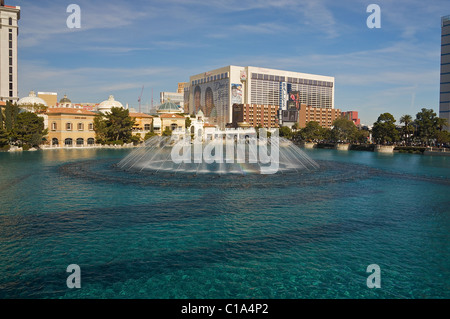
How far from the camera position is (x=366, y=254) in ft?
52.6

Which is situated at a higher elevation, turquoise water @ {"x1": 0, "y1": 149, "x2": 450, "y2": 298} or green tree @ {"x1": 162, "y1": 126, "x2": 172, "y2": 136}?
green tree @ {"x1": 162, "y1": 126, "x2": 172, "y2": 136}

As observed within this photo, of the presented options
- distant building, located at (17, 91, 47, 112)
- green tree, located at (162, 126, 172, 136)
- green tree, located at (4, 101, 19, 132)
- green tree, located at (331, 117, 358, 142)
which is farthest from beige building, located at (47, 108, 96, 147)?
green tree, located at (331, 117, 358, 142)

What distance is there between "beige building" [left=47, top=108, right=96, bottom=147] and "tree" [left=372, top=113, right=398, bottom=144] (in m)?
86.2

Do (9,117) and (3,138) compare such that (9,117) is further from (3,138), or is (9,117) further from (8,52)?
(8,52)

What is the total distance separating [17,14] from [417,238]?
132076 millimetres

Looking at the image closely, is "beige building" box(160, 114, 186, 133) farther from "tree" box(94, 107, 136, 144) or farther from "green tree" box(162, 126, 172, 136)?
"tree" box(94, 107, 136, 144)

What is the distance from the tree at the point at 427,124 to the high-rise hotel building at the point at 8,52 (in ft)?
404

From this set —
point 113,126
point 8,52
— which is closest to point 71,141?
point 113,126

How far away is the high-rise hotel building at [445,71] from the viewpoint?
130 meters

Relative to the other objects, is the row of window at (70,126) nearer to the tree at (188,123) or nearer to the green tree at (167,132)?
the green tree at (167,132)

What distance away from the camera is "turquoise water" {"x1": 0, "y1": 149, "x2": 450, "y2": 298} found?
503 inches

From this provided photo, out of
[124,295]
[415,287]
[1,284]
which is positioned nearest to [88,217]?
[1,284]

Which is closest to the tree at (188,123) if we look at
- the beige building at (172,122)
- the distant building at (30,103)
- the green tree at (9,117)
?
the beige building at (172,122)

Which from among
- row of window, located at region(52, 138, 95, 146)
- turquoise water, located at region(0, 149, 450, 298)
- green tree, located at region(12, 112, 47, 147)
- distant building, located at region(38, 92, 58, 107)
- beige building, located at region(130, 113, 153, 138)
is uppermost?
distant building, located at region(38, 92, 58, 107)
